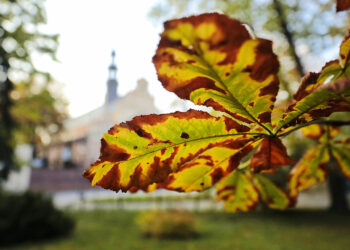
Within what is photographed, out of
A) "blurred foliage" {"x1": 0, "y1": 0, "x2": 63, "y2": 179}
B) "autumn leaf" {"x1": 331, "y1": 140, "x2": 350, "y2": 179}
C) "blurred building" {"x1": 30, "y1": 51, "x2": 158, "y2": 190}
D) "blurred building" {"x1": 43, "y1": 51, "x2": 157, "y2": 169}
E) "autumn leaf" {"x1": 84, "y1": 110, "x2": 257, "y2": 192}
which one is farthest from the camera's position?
"blurred building" {"x1": 43, "y1": 51, "x2": 157, "y2": 169}

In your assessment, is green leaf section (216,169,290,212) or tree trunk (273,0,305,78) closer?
green leaf section (216,169,290,212)

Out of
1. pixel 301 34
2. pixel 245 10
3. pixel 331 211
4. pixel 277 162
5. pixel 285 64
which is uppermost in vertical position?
pixel 245 10

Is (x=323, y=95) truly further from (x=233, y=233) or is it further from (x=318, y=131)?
(x=233, y=233)

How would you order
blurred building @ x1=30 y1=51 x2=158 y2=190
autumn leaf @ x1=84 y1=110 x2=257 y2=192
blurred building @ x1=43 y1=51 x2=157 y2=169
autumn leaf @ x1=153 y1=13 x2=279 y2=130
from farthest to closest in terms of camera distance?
blurred building @ x1=43 y1=51 x2=157 y2=169
blurred building @ x1=30 y1=51 x2=158 y2=190
autumn leaf @ x1=84 y1=110 x2=257 y2=192
autumn leaf @ x1=153 y1=13 x2=279 y2=130

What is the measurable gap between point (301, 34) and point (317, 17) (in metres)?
0.60

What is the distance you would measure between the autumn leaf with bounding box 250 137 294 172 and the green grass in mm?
5214

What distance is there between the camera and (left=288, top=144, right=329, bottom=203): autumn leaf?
568 mm

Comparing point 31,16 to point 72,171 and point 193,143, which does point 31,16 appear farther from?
point 72,171

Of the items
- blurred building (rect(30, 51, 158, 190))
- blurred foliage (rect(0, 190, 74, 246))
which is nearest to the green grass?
blurred foliage (rect(0, 190, 74, 246))

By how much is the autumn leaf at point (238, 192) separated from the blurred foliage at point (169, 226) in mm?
6010

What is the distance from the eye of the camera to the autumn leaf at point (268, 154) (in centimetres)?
32

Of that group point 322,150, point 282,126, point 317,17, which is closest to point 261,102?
point 282,126

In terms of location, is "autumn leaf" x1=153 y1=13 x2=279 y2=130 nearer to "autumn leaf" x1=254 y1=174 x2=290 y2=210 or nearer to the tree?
the tree

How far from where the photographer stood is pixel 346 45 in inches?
10.4
